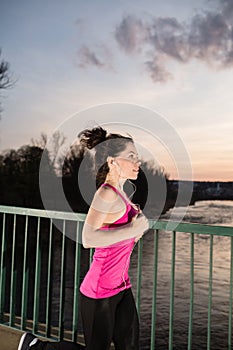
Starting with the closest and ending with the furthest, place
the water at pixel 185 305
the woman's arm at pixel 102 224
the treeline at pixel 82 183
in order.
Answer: the woman's arm at pixel 102 224 < the treeline at pixel 82 183 < the water at pixel 185 305

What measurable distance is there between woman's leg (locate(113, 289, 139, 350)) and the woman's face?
60 cm

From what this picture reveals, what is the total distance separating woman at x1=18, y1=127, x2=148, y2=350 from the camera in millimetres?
2330

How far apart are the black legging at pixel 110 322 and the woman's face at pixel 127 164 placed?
60cm

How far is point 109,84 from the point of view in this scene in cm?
2920

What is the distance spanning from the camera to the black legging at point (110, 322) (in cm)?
242

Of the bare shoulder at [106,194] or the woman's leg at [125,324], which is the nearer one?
the bare shoulder at [106,194]

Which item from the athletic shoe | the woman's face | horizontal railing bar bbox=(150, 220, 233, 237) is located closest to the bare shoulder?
the woman's face

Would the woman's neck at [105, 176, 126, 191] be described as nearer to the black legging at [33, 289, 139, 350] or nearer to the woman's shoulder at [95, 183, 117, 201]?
the woman's shoulder at [95, 183, 117, 201]

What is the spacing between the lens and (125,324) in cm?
251

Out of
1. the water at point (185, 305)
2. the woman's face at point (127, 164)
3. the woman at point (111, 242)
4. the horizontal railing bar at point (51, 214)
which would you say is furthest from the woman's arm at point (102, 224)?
the water at point (185, 305)

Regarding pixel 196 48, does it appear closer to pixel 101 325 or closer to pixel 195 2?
pixel 195 2

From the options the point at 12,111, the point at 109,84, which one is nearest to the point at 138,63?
the point at 109,84

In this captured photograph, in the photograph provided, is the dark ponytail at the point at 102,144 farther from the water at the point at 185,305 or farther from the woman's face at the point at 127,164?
the water at the point at 185,305

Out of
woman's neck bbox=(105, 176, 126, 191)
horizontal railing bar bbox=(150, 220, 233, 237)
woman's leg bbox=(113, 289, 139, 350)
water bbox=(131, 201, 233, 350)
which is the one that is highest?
woman's neck bbox=(105, 176, 126, 191)
